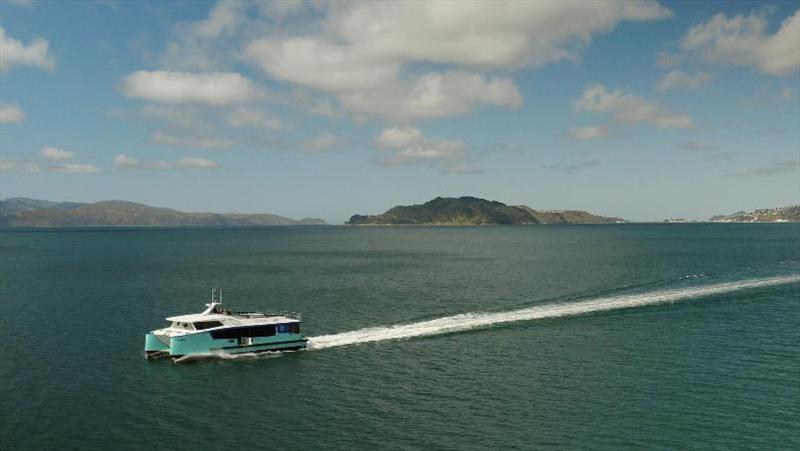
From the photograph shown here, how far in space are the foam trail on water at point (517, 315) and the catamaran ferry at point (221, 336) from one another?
3824 millimetres

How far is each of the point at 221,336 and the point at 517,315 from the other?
4208 cm

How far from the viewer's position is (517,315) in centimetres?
8300

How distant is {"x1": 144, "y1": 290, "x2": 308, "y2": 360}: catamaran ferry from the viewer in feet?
199

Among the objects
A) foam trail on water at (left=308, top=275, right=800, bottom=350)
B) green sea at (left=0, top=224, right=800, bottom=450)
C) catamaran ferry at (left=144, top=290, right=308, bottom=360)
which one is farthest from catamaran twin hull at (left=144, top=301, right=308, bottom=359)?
foam trail on water at (left=308, top=275, right=800, bottom=350)

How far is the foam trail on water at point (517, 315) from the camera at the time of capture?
69.6 m

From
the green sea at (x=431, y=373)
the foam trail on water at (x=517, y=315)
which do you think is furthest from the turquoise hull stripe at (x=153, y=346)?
the foam trail on water at (x=517, y=315)

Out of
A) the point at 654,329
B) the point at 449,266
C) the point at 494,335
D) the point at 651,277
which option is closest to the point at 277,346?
the point at 494,335

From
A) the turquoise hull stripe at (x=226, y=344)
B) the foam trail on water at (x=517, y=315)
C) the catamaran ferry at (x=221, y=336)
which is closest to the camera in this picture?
the turquoise hull stripe at (x=226, y=344)

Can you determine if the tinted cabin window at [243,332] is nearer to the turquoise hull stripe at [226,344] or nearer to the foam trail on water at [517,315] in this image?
the turquoise hull stripe at [226,344]

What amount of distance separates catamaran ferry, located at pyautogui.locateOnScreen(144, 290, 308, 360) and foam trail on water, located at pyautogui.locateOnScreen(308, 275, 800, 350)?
3824mm

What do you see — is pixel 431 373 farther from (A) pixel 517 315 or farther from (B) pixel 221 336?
(A) pixel 517 315

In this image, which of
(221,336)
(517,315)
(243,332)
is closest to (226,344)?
(221,336)

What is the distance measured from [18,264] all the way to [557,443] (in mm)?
192718

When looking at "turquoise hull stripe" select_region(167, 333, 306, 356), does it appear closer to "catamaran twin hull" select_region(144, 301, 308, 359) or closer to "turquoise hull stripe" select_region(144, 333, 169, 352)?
"catamaran twin hull" select_region(144, 301, 308, 359)
